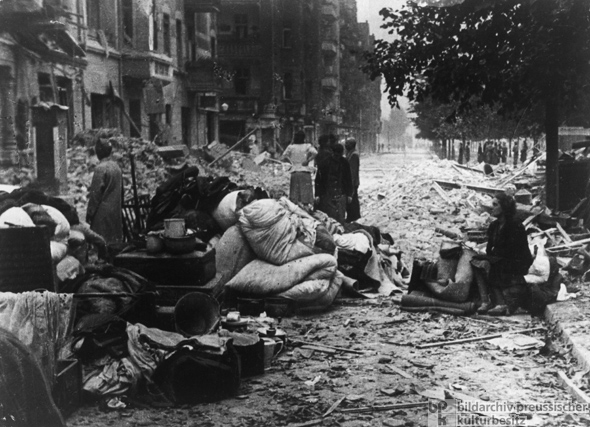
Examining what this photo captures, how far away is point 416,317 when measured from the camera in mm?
7895

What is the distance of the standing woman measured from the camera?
13.5 m

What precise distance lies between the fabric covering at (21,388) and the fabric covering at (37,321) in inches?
17.7

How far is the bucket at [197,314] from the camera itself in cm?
606

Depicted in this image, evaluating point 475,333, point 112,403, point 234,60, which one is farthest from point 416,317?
point 234,60

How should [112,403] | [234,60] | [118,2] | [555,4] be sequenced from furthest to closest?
[234,60] → [118,2] → [555,4] → [112,403]

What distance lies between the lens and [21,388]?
13.5ft

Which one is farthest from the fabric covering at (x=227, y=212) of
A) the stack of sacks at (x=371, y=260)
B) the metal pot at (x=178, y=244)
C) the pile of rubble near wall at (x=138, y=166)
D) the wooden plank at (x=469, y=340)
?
the pile of rubble near wall at (x=138, y=166)

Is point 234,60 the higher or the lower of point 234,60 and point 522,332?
the higher

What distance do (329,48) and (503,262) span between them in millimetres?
63020

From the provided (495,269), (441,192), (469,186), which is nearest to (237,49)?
(469,186)

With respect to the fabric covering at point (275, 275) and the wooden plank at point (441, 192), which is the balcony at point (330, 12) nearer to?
the wooden plank at point (441, 192)

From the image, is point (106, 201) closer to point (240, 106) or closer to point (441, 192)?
point (441, 192)

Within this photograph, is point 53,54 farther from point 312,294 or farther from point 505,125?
point 505,125

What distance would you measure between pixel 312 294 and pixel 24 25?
12097 millimetres
